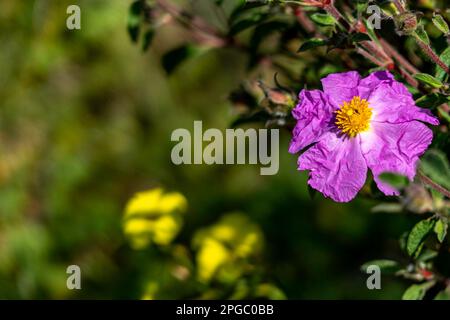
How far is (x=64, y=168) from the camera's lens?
3.03 m

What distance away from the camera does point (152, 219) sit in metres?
2.08

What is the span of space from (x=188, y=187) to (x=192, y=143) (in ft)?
1.09

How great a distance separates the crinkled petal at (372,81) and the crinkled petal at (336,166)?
3.5 inches

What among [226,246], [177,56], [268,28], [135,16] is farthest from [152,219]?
[268,28]

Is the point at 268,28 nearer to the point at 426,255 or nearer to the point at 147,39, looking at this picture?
the point at 147,39

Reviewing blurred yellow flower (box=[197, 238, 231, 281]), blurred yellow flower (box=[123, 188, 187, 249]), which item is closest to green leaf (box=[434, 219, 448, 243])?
blurred yellow flower (box=[197, 238, 231, 281])

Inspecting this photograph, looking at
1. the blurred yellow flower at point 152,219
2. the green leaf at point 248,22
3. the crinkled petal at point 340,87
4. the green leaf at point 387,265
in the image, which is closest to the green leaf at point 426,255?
the green leaf at point 387,265

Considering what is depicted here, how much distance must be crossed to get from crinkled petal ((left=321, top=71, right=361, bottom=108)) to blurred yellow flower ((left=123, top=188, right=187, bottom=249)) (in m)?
0.85

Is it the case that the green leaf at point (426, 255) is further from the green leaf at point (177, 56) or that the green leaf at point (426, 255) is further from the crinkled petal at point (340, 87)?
the green leaf at point (177, 56)

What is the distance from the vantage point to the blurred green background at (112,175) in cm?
265

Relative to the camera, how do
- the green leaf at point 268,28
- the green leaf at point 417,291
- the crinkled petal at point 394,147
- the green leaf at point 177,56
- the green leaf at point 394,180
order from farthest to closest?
the green leaf at point 177,56 → the green leaf at point 268,28 → the green leaf at point 417,291 → the crinkled petal at point 394,147 → the green leaf at point 394,180

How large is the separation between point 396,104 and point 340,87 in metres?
0.10
